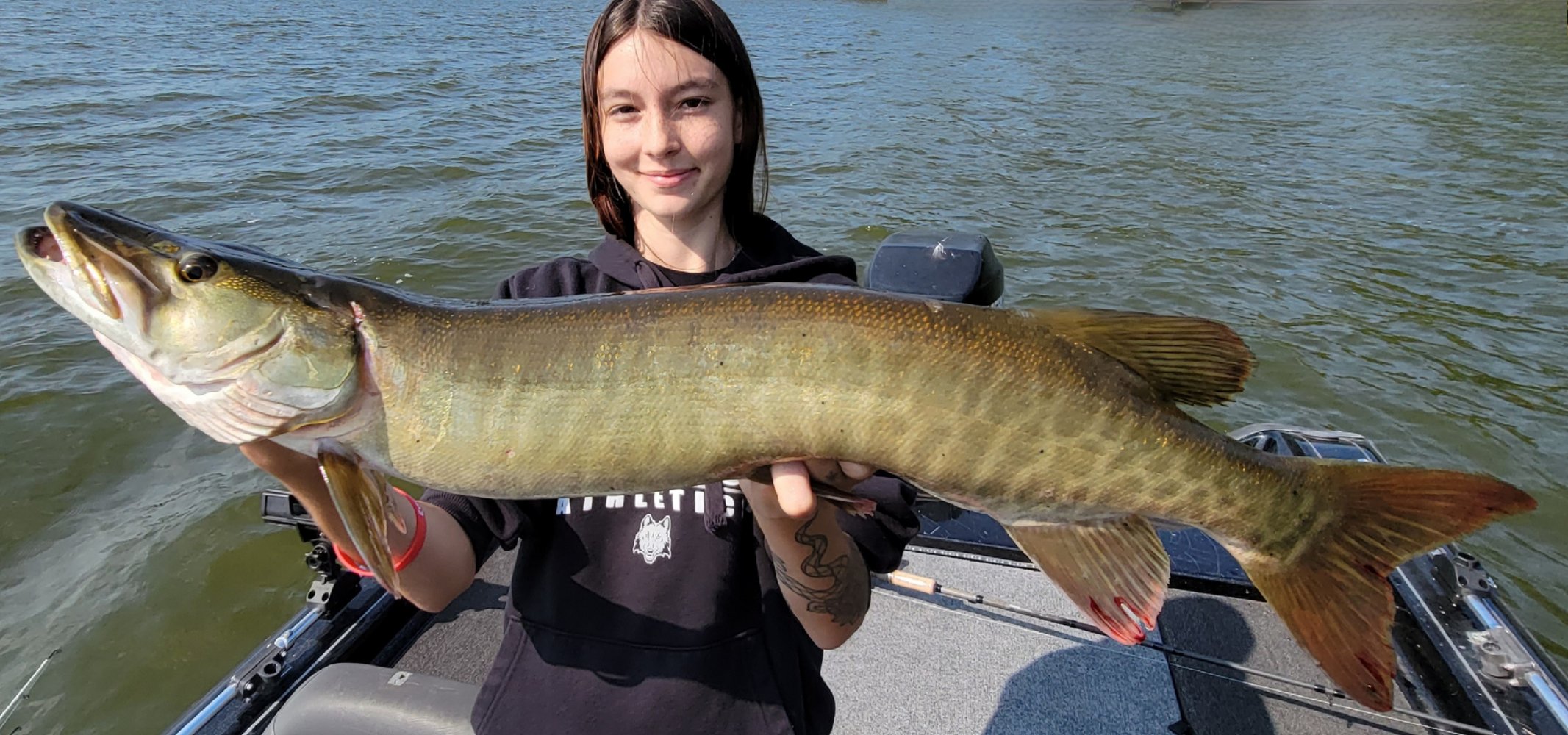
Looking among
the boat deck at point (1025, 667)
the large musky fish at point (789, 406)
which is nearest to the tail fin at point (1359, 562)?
the large musky fish at point (789, 406)

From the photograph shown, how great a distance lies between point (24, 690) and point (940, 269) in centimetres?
552

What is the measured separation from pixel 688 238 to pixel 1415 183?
13.7m

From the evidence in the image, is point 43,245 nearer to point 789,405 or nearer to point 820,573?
point 789,405

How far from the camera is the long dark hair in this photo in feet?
7.80

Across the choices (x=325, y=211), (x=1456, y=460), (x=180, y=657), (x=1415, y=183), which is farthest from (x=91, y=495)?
(x=1415, y=183)

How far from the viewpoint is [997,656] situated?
3674 mm

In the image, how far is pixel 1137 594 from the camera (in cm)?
202

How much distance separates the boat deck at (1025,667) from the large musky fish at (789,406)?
1609 millimetres

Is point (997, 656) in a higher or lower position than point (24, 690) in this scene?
higher

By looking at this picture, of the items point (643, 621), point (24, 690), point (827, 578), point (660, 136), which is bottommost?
point (24, 690)

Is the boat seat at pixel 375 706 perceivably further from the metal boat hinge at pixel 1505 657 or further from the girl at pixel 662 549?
the metal boat hinge at pixel 1505 657

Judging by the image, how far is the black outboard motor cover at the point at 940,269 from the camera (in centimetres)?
403

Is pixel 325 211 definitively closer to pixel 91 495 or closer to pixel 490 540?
pixel 91 495

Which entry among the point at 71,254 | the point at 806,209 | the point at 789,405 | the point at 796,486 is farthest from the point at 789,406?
the point at 806,209
